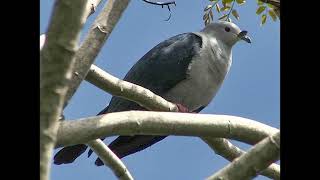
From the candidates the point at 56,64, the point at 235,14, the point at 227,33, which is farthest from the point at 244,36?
the point at 56,64

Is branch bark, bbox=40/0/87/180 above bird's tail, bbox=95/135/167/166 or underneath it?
above

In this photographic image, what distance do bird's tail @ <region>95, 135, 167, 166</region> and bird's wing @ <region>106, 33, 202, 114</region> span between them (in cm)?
62

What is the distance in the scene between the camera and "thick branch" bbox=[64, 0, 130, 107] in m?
2.35

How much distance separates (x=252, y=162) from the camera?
1.83 m

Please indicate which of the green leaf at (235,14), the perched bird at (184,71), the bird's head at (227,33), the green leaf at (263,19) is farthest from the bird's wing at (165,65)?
the green leaf at (263,19)

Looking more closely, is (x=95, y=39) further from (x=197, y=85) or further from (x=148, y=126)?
(x=197, y=85)

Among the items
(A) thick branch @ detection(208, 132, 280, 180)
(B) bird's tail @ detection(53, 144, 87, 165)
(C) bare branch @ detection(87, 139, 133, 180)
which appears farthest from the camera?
(B) bird's tail @ detection(53, 144, 87, 165)

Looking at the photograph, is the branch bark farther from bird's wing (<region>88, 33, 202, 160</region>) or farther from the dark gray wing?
bird's wing (<region>88, 33, 202, 160</region>)

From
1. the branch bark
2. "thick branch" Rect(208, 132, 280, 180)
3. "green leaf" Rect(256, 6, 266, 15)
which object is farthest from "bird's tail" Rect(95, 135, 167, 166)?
the branch bark

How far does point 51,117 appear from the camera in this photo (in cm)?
131

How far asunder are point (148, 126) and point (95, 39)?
0.46m
